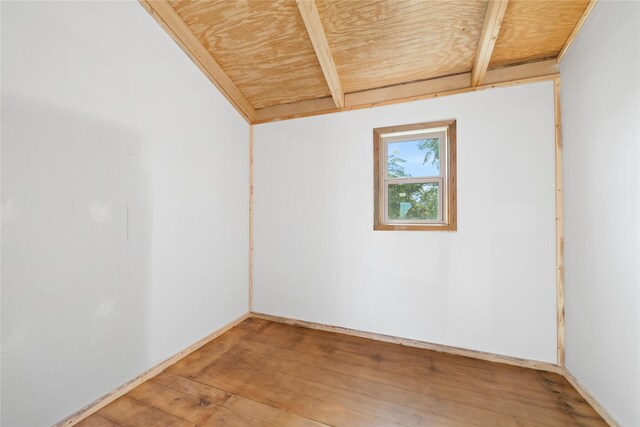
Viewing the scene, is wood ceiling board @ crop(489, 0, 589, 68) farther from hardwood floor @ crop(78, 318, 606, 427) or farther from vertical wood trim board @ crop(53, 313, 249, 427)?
vertical wood trim board @ crop(53, 313, 249, 427)

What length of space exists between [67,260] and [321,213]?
6.98 ft

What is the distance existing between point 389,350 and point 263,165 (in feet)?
8.44

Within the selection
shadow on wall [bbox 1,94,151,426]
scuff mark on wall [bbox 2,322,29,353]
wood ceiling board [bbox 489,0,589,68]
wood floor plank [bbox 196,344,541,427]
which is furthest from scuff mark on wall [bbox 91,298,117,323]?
wood ceiling board [bbox 489,0,589,68]

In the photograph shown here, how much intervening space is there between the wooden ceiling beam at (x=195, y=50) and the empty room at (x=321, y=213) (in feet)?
0.06

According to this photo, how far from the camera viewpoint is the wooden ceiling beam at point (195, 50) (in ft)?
6.61

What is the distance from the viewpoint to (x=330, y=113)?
285 centimetres

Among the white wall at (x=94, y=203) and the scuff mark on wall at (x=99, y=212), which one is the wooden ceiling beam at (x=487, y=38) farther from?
the scuff mark on wall at (x=99, y=212)

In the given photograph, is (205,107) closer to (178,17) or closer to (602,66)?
(178,17)

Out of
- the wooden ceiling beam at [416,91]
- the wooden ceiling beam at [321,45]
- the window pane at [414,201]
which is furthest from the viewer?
the window pane at [414,201]

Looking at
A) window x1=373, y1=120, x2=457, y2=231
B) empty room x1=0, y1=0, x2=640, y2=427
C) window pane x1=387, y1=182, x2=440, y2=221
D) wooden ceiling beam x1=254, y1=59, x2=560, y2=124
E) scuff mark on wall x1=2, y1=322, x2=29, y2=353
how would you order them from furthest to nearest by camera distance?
window pane x1=387, y1=182, x2=440, y2=221, window x1=373, y1=120, x2=457, y2=231, wooden ceiling beam x1=254, y1=59, x2=560, y2=124, empty room x1=0, y1=0, x2=640, y2=427, scuff mark on wall x1=2, y1=322, x2=29, y2=353

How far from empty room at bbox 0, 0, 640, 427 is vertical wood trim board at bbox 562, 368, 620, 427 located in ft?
0.10

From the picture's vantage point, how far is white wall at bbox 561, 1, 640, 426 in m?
1.36

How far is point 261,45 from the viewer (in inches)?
91.9

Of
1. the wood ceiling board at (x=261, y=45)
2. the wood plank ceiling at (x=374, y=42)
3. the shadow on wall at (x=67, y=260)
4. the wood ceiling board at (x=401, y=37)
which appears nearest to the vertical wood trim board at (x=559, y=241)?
the wood plank ceiling at (x=374, y=42)
